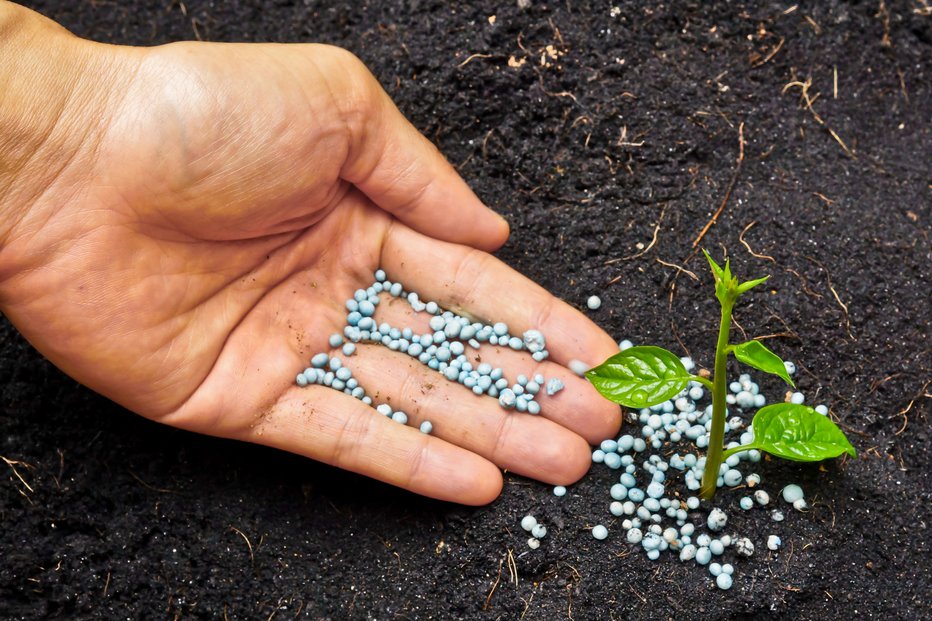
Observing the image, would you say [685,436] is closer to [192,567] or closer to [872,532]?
[872,532]

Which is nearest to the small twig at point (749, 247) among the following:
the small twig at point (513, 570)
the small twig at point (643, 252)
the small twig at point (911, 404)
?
the small twig at point (643, 252)

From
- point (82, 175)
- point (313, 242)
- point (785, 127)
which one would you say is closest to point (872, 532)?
point (785, 127)

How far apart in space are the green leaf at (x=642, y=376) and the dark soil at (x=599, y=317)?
1.65 feet

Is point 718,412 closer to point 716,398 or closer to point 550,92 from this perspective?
point 716,398

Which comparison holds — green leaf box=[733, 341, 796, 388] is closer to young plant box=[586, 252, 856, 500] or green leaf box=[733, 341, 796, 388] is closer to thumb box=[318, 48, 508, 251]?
young plant box=[586, 252, 856, 500]

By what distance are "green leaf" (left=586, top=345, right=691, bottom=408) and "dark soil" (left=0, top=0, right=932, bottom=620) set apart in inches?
19.8

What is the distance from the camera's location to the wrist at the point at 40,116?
7.74 feet

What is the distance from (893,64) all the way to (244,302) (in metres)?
2.22

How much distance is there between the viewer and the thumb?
253 cm

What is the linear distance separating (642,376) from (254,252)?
1.15m

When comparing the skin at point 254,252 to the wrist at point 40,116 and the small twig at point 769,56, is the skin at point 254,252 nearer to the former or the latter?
the wrist at point 40,116

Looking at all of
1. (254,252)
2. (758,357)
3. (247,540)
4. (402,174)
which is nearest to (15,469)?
(247,540)

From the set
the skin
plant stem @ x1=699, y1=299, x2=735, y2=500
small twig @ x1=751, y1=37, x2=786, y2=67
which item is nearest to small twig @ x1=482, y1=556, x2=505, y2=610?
the skin

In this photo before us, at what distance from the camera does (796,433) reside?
7.30 feet
